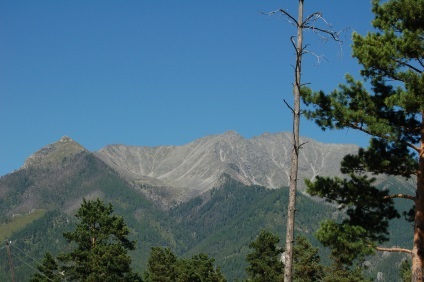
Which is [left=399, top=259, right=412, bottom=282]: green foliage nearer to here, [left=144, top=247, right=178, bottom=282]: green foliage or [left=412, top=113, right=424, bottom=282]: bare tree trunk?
[left=144, top=247, right=178, bottom=282]: green foliage

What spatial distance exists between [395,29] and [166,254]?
7208 cm

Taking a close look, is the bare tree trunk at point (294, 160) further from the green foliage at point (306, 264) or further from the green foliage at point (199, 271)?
the green foliage at point (199, 271)

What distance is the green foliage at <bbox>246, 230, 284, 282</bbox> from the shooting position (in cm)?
6900

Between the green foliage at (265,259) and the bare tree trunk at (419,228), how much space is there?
44437 millimetres

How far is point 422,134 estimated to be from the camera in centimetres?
Result: 2594

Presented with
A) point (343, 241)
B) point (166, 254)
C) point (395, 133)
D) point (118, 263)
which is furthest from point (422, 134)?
point (166, 254)

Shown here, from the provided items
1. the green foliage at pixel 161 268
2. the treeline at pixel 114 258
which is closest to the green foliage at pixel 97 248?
the treeline at pixel 114 258

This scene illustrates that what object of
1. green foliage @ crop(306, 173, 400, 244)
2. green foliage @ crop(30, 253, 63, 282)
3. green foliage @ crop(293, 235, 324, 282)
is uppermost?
green foliage @ crop(306, 173, 400, 244)

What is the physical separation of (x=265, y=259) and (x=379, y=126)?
47.4 metres

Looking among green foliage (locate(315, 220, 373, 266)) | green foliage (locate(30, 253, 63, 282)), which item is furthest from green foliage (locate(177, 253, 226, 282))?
green foliage (locate(315, 220, 373, 266))

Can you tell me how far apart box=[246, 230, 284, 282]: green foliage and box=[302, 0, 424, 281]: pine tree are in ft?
140

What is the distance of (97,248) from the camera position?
56.5 metres

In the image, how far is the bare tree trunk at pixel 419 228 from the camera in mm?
24605

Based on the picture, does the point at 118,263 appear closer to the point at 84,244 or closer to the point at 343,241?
the point at 84,244
